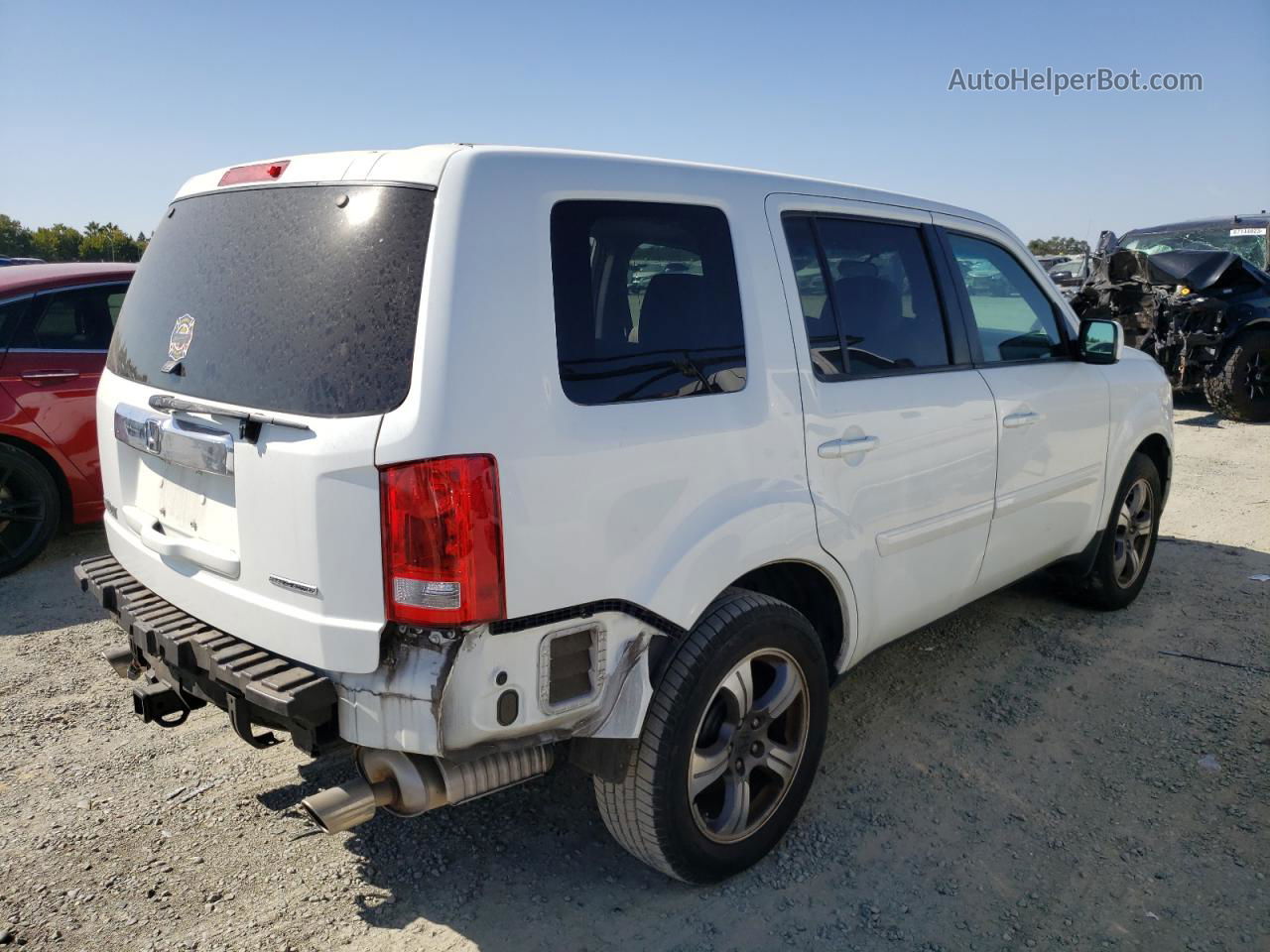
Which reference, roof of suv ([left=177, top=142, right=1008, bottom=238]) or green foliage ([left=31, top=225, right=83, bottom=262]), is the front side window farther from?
green foliage ([left=31, top=225, right=83, bottom=262])

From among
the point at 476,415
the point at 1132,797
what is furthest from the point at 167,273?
the point at 1132,797

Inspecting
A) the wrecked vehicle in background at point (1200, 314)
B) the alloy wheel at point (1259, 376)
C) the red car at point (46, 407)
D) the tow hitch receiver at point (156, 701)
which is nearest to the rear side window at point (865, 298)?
the tow hitch receiver at point (156, 701)

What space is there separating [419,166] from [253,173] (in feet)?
2.36

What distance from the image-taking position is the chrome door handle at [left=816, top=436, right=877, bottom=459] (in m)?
2.80

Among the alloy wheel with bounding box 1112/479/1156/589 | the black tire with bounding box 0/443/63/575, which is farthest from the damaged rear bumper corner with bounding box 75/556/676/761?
the black tire with bounding box 0/443/63/575

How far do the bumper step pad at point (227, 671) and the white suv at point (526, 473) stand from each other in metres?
0.01

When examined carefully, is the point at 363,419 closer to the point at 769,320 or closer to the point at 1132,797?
the point at 769,320

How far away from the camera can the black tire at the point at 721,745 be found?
95.0 inches

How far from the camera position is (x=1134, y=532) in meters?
4.88

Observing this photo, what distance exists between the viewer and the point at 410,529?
2006 mm

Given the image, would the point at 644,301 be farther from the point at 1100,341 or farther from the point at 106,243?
the point at 106,243

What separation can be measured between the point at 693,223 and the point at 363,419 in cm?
112

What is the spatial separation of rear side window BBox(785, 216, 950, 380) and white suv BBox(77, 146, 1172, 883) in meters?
0.01

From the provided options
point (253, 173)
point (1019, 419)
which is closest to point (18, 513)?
point (253, 173)
